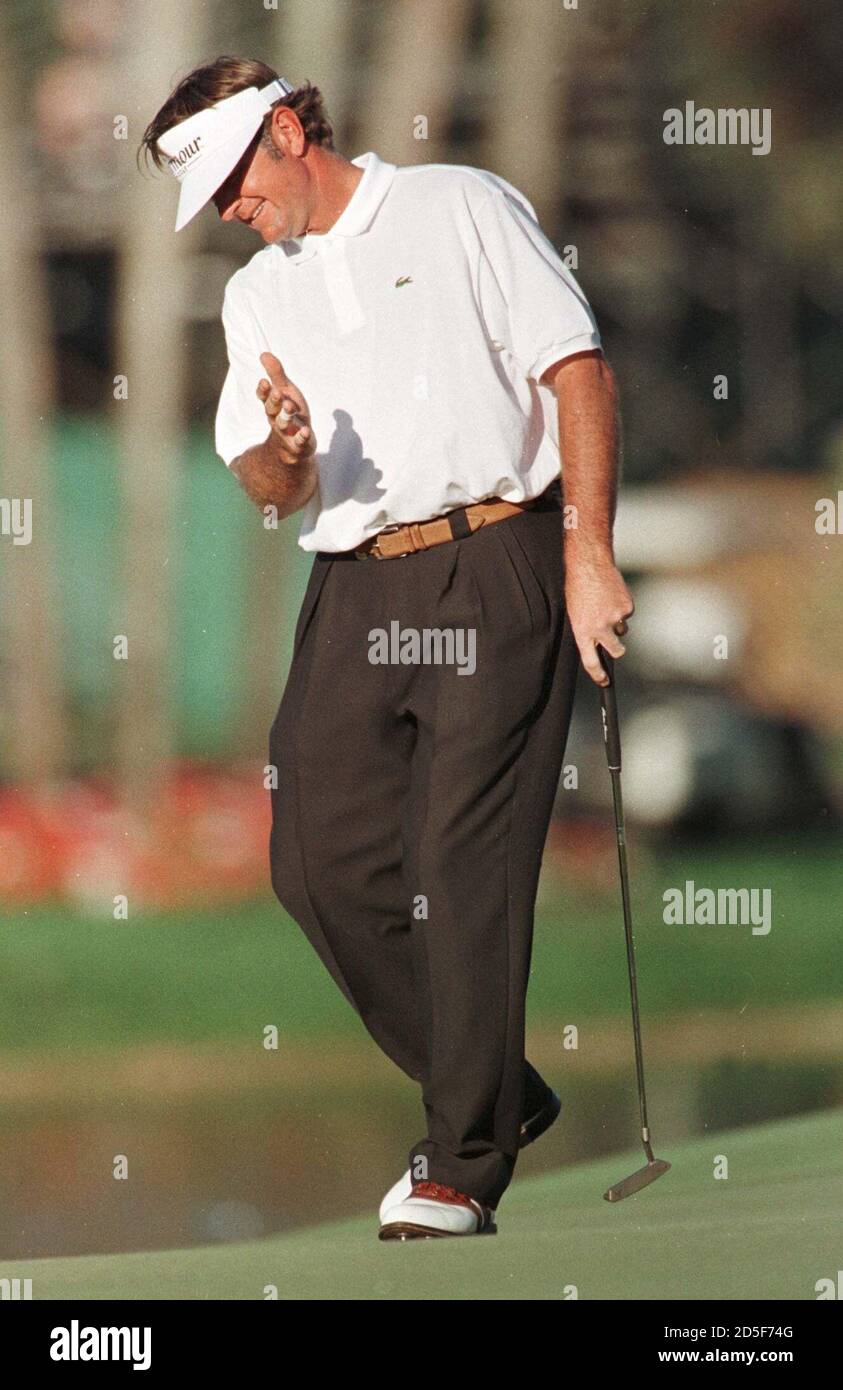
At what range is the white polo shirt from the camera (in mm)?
3422

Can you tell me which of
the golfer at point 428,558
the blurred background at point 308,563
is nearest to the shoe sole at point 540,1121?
the golfer at point 428,558

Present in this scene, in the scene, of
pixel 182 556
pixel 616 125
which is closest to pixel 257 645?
pixel 182 556

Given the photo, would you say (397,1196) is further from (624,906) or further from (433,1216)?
(624,906)

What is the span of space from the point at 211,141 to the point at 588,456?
2.56 ft

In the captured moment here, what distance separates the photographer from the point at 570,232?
6.23m

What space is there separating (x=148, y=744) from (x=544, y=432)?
3.02 meters

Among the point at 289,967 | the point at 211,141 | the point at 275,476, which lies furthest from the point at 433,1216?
the point at 289,967

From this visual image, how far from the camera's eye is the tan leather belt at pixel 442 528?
3457 mm

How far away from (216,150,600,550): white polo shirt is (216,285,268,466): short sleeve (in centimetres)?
5

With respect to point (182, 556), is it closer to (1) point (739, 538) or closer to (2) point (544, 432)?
(1) point (739, 538)

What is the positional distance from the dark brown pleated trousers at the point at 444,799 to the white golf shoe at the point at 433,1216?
0.03 metres

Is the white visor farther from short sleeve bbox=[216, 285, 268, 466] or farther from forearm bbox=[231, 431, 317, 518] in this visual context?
forearm bbox=[231, 431, 317, 518]

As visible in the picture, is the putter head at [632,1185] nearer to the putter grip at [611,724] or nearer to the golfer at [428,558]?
the golfer at [428,558]
